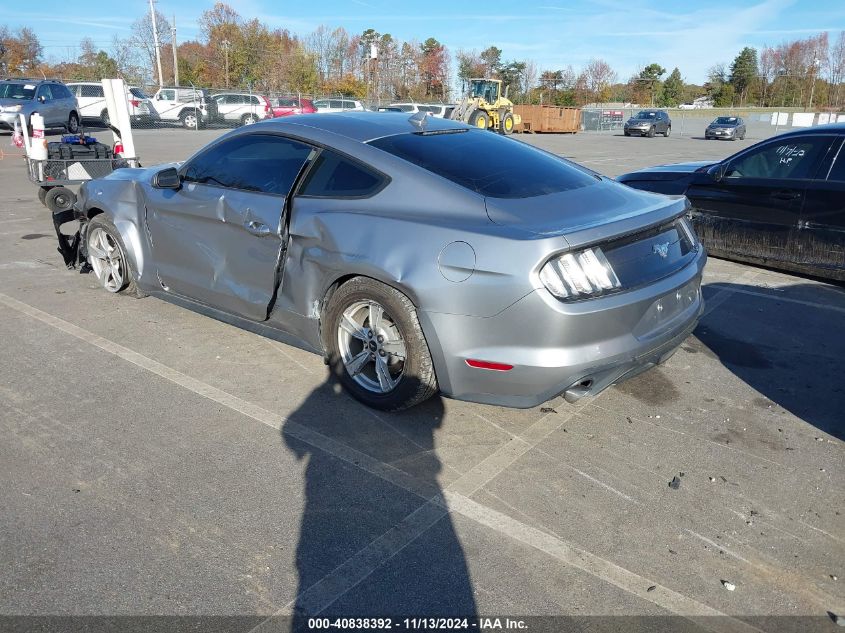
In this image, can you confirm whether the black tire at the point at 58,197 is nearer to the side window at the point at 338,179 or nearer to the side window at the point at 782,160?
the side window at the point at 338,179

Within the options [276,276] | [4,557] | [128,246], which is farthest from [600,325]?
[128,246]

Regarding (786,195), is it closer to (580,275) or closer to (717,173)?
(717,173)

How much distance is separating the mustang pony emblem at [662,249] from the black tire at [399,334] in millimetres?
1314

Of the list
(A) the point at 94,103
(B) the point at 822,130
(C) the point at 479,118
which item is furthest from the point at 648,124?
(B) the point at 822,130

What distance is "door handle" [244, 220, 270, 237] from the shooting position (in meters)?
4.22

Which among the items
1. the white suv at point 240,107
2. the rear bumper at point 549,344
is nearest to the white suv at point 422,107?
the white suv at point 240,107

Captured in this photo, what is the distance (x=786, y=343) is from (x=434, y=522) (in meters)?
3.52

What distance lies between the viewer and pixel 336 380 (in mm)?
4402

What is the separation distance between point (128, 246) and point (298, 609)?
3.74 m

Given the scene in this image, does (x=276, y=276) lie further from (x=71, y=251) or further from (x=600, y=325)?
(x=71, y=251)

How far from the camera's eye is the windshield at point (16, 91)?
24.1m

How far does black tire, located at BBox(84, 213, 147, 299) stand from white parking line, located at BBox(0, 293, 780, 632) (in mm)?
1776

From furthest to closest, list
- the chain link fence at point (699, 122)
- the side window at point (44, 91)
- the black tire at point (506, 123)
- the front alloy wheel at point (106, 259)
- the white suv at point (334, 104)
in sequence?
the chain link fence at point (699, 122) < the white suv at point (334, 104) < the black tire at point (506, 123) < the side window at point (44, 91) < the front alloy wheel at point (106, 259)

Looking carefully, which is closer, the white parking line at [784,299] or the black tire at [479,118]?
the white parking line at [784,299]
